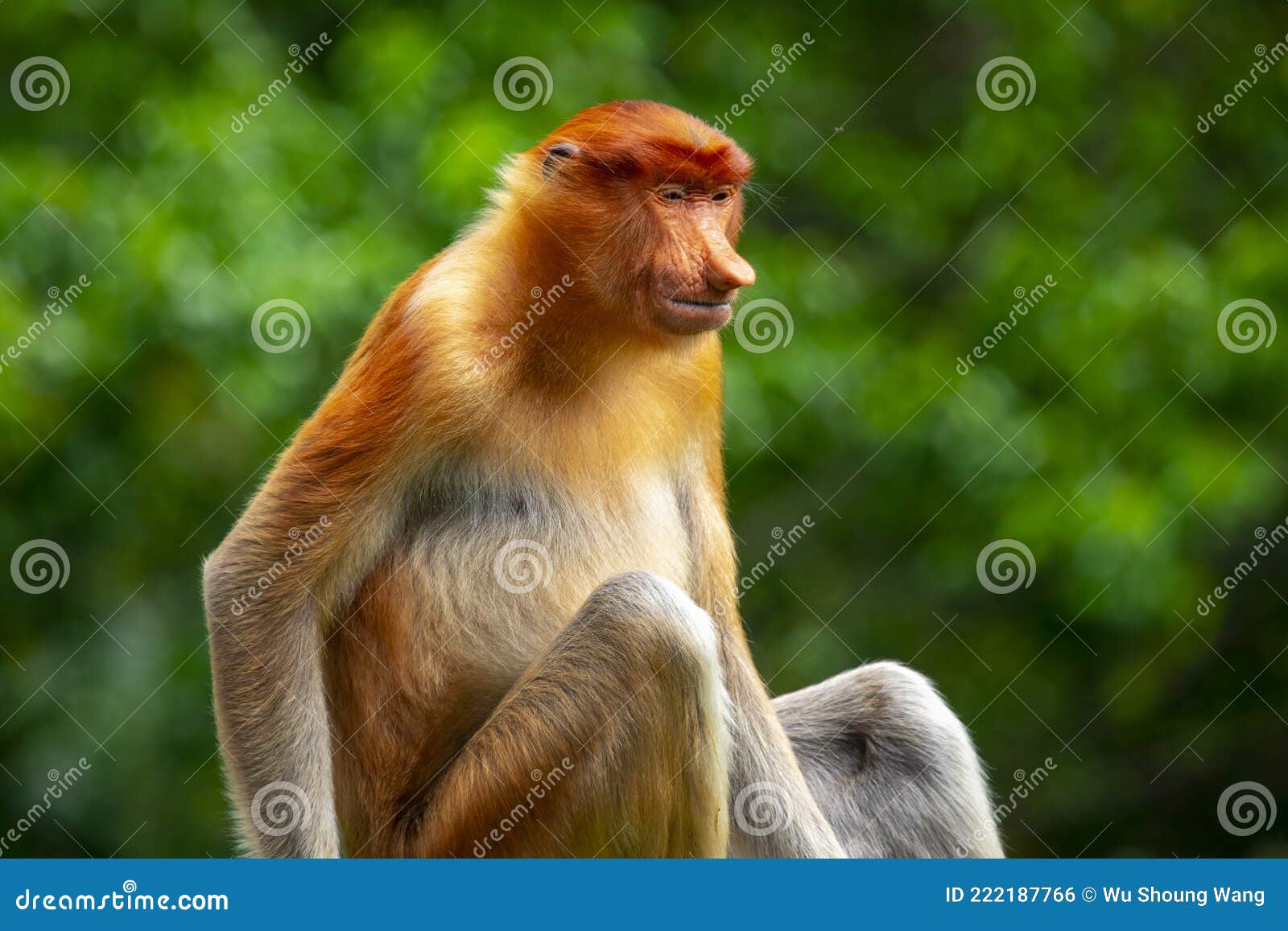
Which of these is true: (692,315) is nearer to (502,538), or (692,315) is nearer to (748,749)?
(502,538)

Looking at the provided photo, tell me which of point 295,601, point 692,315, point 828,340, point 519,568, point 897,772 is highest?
point 828,340

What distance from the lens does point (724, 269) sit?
4.04m

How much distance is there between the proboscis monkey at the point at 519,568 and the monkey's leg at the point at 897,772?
1.11 ft

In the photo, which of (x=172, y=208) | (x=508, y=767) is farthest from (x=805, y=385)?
(x=508, y=767)

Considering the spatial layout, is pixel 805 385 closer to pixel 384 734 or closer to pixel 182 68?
pixel 182 68

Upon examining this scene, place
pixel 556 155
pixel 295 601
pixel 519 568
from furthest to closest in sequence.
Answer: pixel 556 155, pixel 519 568, pixel 295 601

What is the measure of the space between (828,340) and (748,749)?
163 inches

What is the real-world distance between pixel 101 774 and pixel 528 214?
4.70 m

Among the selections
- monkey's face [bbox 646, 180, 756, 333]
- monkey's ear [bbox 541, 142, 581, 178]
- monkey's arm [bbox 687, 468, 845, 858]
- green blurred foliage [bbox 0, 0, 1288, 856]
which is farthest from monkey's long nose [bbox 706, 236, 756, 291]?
green blurred foliage [bbox 0, 0, 1288, 856]

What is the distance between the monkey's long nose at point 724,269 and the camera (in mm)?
3992

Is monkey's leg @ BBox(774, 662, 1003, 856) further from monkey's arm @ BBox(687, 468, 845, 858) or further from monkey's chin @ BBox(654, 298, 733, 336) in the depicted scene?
monkey's chin @ BBox(654, 298, 733, 336)

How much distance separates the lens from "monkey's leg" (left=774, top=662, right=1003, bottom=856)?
188 inches

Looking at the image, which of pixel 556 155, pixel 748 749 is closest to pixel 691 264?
pixel 556 155

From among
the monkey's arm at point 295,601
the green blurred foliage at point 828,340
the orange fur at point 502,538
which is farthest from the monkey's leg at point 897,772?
the green blurred foliage at point 828,340
